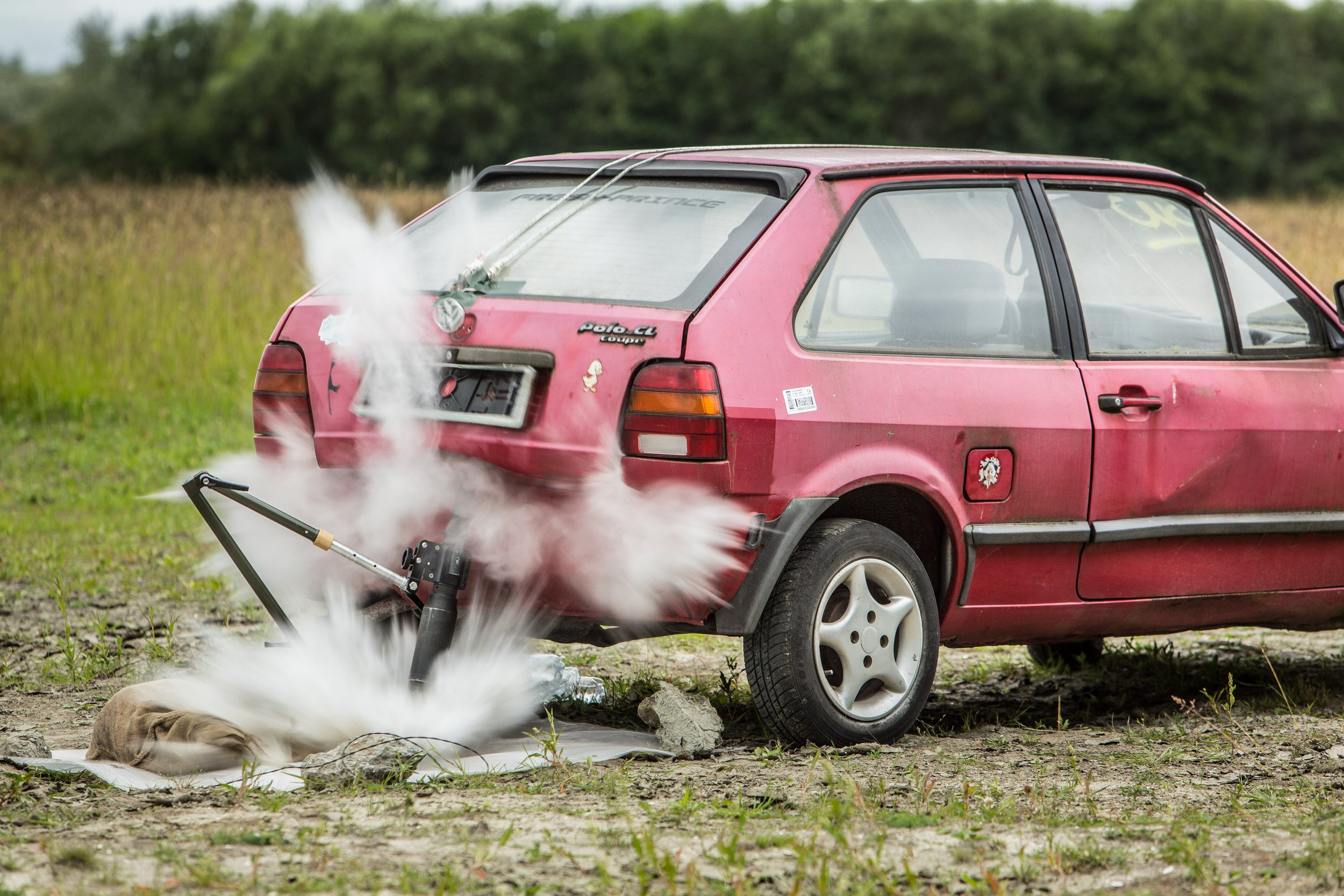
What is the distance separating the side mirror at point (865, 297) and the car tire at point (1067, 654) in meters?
2.24

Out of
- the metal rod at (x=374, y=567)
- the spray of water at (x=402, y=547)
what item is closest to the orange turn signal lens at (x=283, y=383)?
the spray of water at (x=402, y=547)

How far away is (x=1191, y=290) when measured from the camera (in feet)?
17.4

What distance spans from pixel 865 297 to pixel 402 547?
1501mm

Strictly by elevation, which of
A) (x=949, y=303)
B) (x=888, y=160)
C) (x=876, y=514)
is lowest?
(x=876, y=514)

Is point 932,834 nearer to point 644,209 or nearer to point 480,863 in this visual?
point 480,863

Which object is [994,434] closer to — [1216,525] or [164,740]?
[1216,525]

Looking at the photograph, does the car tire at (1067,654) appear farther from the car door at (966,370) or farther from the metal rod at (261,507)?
the metal rod at (261,507)

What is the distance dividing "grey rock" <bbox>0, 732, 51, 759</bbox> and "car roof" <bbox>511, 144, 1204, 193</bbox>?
2238 millimetres

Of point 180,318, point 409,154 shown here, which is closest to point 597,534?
point 180,318

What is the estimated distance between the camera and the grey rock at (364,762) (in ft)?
13.0

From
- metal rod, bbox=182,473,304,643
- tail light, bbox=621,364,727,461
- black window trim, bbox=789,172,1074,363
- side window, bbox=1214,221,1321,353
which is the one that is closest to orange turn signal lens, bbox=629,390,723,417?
tail light, bbox=621,364,727,461

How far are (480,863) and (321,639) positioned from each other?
158 centimetres

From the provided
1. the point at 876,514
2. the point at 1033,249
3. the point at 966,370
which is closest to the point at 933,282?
the point at 966,370

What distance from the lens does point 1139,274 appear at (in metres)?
5.19
